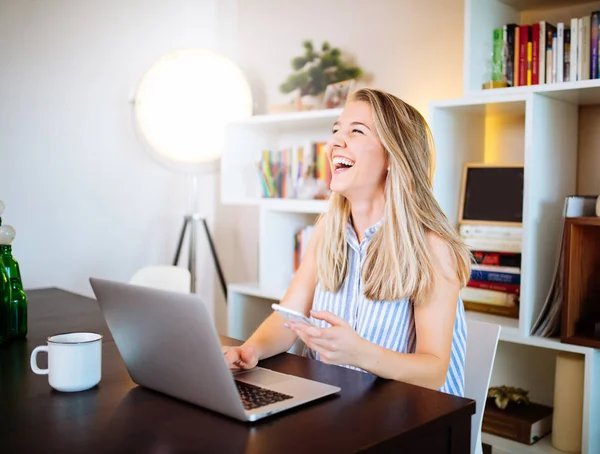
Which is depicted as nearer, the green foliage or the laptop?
the laptop

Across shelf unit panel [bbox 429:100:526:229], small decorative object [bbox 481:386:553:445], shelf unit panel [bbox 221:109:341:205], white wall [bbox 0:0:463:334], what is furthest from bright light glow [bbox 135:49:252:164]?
small decorative object [bbox 481:386:553:445]

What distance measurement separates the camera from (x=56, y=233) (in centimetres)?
359

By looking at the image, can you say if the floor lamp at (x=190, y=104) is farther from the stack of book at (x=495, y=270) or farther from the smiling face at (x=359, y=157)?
the smiling face at (x=359, y=157)

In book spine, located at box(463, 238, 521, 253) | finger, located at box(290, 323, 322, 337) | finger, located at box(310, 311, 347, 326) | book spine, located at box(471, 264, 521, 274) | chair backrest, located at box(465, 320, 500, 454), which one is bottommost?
chair backrest, located at box(465, 320, 500, 454)

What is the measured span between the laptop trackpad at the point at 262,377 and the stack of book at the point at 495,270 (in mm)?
1313

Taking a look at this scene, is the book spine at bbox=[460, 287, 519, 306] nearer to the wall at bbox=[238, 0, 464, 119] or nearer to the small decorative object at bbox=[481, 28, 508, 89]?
the small decorative object at bbox=[481, 28, 508, 89]

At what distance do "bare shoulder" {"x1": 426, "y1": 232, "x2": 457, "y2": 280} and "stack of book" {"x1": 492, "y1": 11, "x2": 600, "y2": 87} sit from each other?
1020mm

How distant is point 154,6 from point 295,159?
1.51 m

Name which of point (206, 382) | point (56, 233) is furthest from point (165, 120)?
point (206, 382)

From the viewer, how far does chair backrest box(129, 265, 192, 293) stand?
267 cm

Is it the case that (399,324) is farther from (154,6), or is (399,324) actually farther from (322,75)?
(154,6)

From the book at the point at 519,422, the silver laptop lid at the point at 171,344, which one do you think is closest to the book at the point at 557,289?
the book at the point at 519,422

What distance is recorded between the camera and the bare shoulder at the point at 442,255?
1571mm

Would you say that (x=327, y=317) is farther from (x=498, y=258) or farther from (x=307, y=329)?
(x=498, y=258)
